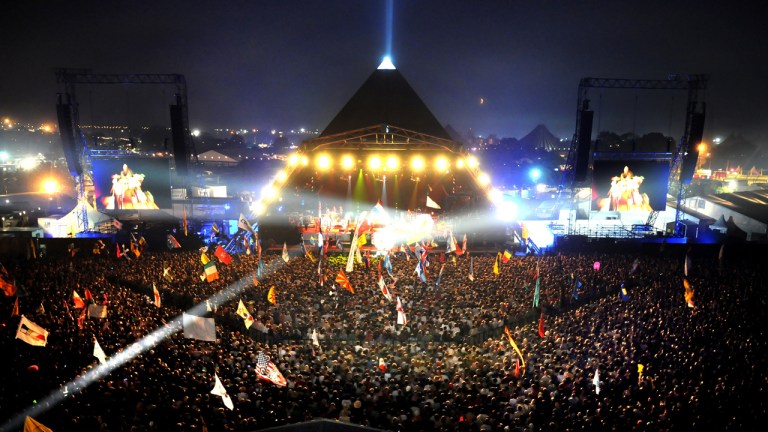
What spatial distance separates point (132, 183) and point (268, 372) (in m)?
20.3

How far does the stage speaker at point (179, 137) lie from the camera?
22.5m

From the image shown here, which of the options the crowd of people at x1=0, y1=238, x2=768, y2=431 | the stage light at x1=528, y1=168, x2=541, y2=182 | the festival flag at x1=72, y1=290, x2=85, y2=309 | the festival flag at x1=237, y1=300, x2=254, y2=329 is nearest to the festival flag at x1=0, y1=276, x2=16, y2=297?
the crowd of people at x1=0, y1=238, x2=768, y2=431

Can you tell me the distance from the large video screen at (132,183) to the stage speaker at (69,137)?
3.59 ft

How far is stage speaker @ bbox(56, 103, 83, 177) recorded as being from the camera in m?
21.4

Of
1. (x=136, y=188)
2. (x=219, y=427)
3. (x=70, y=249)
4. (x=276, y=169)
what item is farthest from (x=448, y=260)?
(x=276, y=169)

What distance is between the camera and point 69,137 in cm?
2189

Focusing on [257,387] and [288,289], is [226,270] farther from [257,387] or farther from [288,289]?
[257,387]

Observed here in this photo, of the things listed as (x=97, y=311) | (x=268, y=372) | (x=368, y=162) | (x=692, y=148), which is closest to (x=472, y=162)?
(x=368, y=162)

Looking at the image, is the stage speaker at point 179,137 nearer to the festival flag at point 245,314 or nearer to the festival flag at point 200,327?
the festival flag at point 245,314

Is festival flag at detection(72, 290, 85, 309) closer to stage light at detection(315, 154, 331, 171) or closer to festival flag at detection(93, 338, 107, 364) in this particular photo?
festival flag at detection(93, 338, 107, 364)

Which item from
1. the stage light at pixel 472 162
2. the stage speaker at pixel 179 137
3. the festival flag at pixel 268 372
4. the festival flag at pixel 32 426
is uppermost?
the stage speaker at pixel 179 137

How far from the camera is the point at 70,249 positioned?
1877 cm

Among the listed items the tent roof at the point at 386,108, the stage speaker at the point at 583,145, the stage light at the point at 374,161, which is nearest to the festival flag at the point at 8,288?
the stage light at the point at 374,161

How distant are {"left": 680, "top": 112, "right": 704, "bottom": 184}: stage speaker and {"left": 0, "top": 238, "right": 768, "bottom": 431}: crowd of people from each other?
8920 mm
